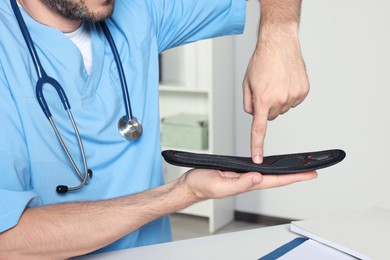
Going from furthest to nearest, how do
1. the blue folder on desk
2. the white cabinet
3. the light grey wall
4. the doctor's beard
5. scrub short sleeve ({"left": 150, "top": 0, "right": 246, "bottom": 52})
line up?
the white cabinet → the light grey wall → scrub short sleeve ({"left": 150, "top": 0, "right": 246, "bottom": 52}) → the doctor's beard → the blue folder on desk

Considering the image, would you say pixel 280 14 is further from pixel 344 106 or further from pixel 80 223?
pixel 344 106

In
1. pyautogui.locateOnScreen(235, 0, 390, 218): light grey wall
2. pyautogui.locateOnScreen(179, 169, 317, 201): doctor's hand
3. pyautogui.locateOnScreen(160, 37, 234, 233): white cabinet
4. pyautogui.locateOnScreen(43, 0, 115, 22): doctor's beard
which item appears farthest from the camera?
pyautogui.locateOnScreen(160, 37, 234, 233): white cabinet

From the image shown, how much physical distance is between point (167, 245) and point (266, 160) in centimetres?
22

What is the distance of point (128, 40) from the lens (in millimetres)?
1200

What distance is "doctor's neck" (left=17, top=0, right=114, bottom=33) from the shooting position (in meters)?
1.07

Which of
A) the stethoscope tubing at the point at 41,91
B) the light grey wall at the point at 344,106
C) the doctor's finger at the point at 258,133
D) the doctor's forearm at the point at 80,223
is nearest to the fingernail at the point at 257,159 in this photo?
the doctor's finger at the point at 258,133

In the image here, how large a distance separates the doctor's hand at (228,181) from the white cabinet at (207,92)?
5.26 feet

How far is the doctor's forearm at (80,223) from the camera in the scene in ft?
2.93

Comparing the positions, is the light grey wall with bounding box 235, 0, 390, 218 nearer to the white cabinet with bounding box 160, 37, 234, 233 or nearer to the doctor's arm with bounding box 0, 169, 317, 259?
the white cabinet with bounding box 160, 37, 234, 233

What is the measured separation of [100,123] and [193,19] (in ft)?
1.21

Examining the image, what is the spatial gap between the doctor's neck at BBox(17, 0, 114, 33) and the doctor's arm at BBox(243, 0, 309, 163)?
0.28 m

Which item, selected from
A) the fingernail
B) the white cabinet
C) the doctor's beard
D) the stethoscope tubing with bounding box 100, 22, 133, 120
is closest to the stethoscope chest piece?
the stethoscope tubing with bounding box 100, 22, 133, 120

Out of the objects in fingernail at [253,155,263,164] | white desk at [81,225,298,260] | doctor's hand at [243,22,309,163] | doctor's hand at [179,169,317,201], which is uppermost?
doctor's hand at [243,22,309,163]

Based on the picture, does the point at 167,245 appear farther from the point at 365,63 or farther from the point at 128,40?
the point at 365,63
